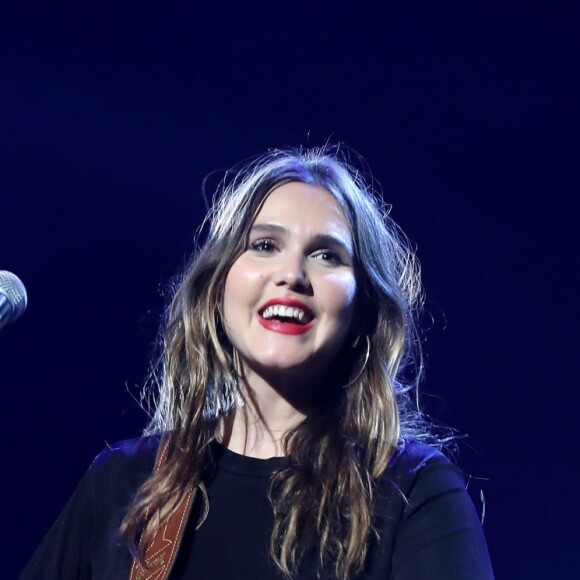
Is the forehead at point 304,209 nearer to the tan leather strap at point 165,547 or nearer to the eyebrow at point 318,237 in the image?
the eyebrow at point 318,237

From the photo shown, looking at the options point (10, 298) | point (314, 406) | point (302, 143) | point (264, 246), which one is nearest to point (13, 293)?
point (10, 298)

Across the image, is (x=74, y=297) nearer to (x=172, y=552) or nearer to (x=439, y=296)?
(x=439, y=296)

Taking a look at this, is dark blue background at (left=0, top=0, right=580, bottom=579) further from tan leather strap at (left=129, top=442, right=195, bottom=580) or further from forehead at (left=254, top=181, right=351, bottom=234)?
tan leather strap at (left=129, top=442, right=195, bottom=580)

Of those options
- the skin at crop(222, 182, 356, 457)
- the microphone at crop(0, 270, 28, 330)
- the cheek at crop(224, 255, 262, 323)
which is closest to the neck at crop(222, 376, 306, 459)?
the skin at crop(222, 182, 356, 457)

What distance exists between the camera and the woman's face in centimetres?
235

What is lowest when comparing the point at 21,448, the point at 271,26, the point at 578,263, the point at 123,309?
the point at 21,448

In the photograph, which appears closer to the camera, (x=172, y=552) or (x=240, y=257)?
(x=172, y=552)

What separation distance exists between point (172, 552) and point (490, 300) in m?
1.57

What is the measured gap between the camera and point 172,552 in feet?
7.32

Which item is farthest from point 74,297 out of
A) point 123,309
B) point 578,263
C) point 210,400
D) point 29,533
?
point 578,263

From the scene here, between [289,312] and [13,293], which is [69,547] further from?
[13,293]

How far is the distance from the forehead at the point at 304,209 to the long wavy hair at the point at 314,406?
0.07 ft

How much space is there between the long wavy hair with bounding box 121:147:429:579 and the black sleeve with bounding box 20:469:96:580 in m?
0.16

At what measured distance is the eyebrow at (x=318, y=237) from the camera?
245cm
